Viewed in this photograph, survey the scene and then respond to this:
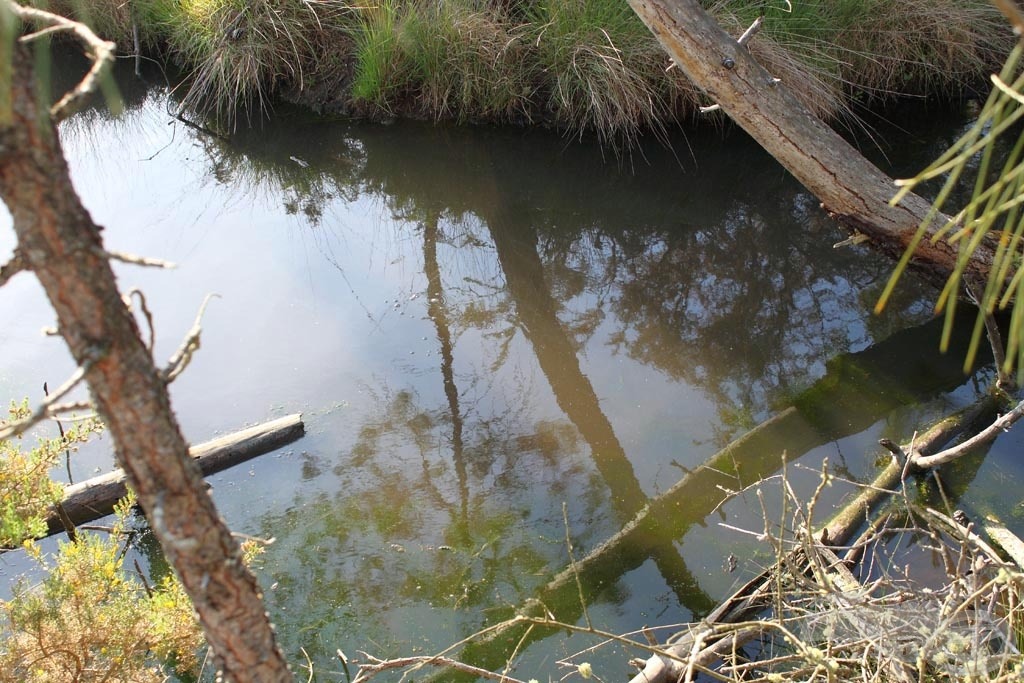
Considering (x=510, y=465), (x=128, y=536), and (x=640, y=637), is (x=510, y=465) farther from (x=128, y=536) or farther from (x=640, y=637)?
(x=128, y=536)

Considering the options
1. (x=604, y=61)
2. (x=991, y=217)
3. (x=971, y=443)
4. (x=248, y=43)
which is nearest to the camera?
(x=991, y=217)

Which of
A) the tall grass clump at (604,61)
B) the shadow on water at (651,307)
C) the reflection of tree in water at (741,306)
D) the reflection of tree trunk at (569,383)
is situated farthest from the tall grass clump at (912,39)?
the reflection of tree trunk at (569,383)

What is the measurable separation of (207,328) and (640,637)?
2773 millimetres

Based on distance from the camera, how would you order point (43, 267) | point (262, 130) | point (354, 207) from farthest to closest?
1. point (262, 130)
2. point (354, 207)
3. point (43, 267)

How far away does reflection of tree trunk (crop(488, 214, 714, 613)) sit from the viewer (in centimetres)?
298

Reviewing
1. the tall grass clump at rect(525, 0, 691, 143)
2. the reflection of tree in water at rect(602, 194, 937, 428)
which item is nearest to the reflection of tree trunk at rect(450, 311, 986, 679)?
the reflection of tree in water at rect(602, 194, 937, 428)

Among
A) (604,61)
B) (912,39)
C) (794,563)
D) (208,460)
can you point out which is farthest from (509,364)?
(912,39)

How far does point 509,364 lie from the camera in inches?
161

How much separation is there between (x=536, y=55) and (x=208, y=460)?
3.91 meters

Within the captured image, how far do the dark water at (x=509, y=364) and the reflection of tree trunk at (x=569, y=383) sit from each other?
15 millimetres

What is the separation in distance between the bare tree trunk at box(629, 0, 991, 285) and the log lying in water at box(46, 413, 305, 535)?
233 cm

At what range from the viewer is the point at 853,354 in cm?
403

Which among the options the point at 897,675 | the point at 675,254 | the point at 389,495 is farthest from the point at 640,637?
the point at 675,254

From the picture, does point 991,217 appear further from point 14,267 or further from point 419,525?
point 419,525
